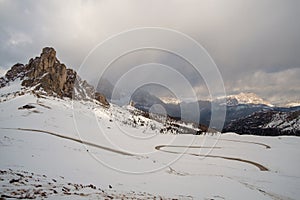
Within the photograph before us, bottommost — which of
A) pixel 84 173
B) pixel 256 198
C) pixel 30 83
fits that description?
pixel 256 198

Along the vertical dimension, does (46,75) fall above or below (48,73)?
below

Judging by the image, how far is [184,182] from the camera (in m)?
16.4

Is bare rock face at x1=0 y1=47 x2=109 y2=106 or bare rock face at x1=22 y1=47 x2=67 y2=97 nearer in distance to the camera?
bare rock face at x1=0 y1=47 x2=109 y2=106

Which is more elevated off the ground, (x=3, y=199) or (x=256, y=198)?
(x=3, y=199)

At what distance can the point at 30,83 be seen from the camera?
507 feet

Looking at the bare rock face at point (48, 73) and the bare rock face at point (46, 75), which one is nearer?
the bare rock face at point (46, 75)

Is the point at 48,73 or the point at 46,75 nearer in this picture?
the point at 46,75

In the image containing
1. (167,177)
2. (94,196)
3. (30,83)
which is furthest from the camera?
(30,83)

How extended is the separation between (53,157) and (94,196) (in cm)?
971

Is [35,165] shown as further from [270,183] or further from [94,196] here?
[270,183]

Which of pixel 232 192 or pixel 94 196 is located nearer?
pixel 94 196

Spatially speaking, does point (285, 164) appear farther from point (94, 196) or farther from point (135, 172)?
point (94, 196)

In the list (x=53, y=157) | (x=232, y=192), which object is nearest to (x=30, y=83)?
(x=53, y=157)

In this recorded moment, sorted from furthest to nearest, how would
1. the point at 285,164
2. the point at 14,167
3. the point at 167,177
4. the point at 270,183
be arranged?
the point at 285,164 → the point at 270,183 → the point at 167,177 → the point at 14,167
